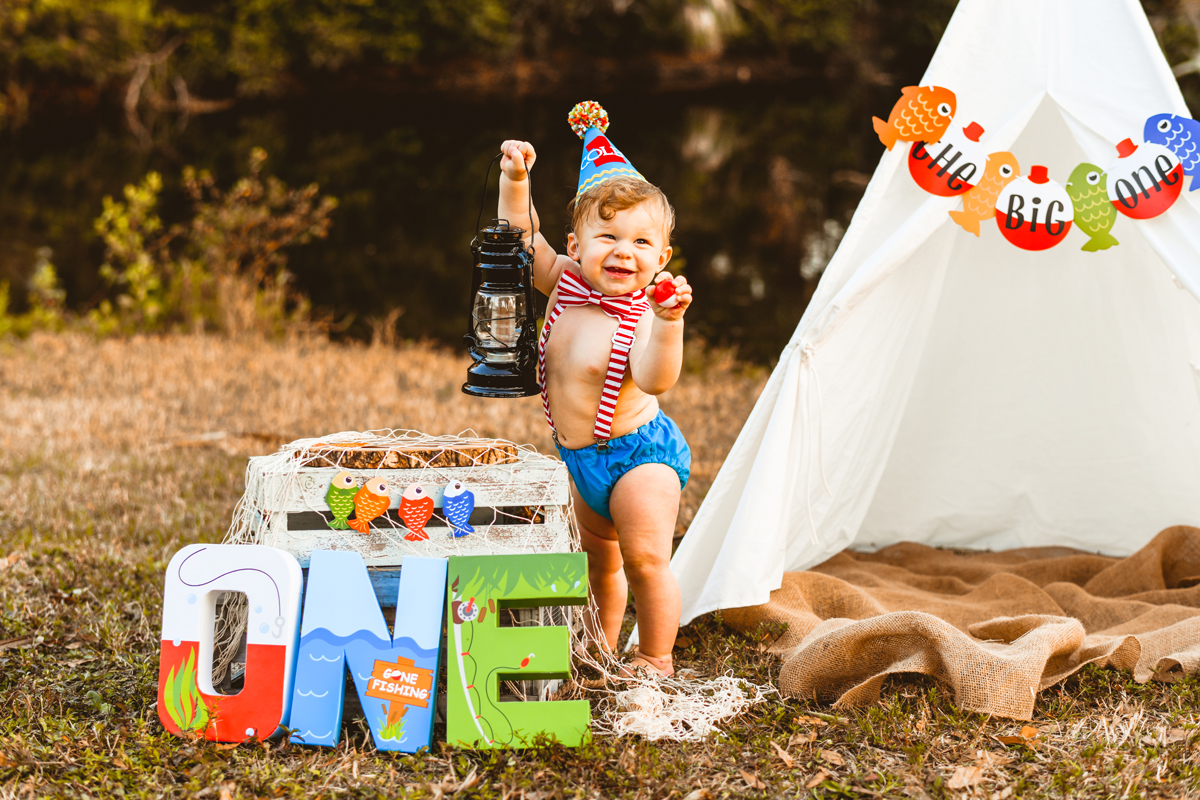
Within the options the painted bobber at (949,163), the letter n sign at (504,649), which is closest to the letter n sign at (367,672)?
the letter n sign at (504,649)

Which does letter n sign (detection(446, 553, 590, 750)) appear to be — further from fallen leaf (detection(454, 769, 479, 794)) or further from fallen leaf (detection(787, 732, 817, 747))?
fallen leaf (detection(787, 732, 817, 747))

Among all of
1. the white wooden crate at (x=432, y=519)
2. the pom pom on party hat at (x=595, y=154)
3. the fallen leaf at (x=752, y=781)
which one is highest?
the pom pom on party hat at (x=595, y=154)

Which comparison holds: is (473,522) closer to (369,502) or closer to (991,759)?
(369,502)

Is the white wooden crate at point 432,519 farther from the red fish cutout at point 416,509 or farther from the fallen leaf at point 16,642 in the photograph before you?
the fallen leaf at point 16,642

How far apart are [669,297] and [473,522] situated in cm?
80

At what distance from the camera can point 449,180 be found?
53.3 ft

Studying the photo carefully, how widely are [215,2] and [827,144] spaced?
49.8 ft

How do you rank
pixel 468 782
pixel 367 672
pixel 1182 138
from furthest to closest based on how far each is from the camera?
pixel 1182 138 → pixel 367 672 → pixel 468 782

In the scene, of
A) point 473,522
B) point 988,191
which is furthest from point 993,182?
point 473,522

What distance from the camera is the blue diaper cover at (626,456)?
8.61ft

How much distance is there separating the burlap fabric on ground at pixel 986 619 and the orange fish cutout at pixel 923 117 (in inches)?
55.6

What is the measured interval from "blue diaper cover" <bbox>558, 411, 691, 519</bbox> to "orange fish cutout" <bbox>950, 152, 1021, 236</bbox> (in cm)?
114

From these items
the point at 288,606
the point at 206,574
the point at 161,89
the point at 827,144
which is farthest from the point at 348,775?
the point at 161,89

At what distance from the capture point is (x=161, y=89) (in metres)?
22.2
